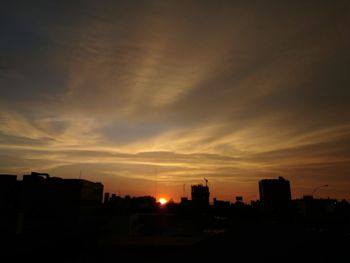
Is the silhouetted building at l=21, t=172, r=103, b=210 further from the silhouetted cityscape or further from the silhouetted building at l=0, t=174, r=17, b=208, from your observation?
the silhouetted building at l=0, t=174, r=17, b=208

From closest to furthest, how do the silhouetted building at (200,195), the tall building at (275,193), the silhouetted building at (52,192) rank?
1. the silhouetted building at (52,192)
2. the tall building at (275,193)
3. the silhouetted building at (200,195)

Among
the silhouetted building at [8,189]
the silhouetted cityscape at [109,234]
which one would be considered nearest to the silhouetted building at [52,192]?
the silhouetted cityscape at [109,234]

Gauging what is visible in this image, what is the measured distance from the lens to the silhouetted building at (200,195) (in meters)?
134

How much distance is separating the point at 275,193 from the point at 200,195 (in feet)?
118

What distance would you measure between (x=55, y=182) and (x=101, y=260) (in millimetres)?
34406

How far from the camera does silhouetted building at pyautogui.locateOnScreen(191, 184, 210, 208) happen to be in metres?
134

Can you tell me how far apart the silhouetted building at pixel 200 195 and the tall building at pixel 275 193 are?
27.1 metres

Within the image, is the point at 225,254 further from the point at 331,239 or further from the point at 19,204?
the point at 19,204

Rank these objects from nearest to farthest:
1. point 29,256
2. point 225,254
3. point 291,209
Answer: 1. point 225,254
2. point 29,256
3. point 291,209

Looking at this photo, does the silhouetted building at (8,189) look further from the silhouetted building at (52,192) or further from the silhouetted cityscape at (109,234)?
the silhouetted building at (52,192)

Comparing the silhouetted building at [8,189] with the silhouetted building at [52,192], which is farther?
the silhouetted building at [8,189]

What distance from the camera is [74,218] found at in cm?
5462

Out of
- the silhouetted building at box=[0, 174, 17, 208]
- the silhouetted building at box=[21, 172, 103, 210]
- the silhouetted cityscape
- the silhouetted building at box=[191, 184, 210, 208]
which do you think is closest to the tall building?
the silhouetted building at box=[191, 184, 210, 208]

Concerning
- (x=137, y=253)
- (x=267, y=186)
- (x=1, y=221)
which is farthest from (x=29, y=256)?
(x=267, y=186)
